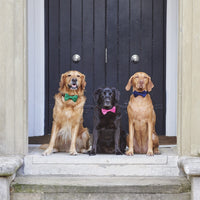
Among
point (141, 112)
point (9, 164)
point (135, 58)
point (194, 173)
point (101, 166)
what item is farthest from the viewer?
point (135, 58)

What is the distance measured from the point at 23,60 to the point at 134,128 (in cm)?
127

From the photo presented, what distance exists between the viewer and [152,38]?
502cm

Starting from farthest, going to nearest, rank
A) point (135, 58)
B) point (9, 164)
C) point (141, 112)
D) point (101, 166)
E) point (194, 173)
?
point (135, 58)
point (141, 112)
point (101, 166)
point (9, 164)
point (194, 173)

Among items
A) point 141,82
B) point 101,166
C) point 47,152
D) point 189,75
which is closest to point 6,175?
point 47,152

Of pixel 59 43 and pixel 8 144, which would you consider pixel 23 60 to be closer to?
pixel 8 144

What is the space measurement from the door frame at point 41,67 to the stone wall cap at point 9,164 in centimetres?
167

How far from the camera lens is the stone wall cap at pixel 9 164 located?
3021mm

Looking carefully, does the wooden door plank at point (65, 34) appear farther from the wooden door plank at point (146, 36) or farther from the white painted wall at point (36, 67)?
the wooden door plank at point (146, 36)

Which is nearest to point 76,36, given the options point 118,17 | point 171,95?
point 118,17

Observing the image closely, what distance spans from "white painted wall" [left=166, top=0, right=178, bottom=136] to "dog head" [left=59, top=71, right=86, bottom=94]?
179cm

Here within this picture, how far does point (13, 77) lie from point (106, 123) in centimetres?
99

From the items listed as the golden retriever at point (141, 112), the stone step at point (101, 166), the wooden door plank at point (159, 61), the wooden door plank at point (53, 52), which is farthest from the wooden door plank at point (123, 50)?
the stone step at point (101, 166)

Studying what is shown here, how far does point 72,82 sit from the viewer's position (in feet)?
11.7

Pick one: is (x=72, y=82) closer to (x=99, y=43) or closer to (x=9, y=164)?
(x=9, y=164)
